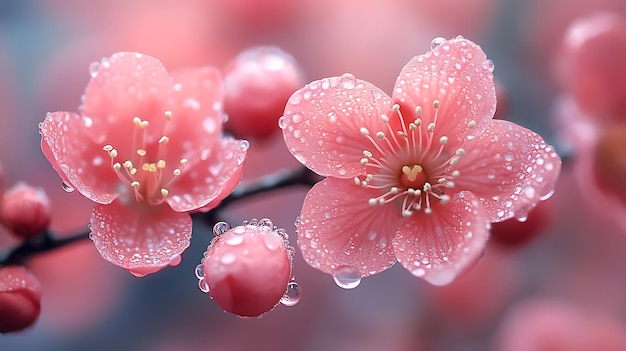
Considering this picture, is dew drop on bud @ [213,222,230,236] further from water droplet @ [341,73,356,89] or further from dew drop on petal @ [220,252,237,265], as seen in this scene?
water droplet @ [341,73,356,89]

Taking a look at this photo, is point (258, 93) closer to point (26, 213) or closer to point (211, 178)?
point (211, 178)

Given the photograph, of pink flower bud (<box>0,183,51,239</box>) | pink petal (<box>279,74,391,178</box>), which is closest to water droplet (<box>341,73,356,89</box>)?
pink petal (<box>279,74,391,178</box>)

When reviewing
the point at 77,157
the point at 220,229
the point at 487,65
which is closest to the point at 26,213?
the point at 77,157

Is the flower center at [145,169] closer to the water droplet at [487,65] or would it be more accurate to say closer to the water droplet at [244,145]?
the water droplet at [244,145]

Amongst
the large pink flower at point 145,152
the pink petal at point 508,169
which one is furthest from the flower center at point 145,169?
the pink petal at point 508,169

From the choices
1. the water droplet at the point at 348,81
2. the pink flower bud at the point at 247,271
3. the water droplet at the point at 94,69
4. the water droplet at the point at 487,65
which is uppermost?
the water droplet at the point at 487,65

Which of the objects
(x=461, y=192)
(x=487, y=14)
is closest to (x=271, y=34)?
(x=487, y=14)
